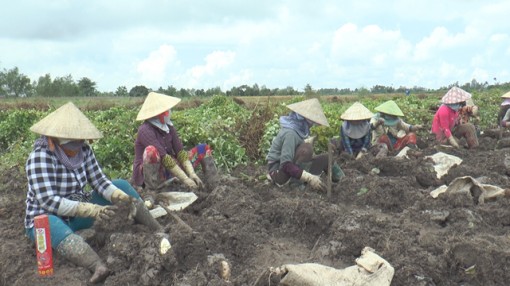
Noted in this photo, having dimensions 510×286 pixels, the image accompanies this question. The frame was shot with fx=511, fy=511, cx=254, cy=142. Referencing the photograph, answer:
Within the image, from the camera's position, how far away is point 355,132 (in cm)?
682

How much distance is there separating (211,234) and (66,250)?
3.25 feet

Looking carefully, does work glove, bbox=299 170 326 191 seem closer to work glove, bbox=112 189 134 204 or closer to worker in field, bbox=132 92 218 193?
worker in field, bbox=132 92 218 193

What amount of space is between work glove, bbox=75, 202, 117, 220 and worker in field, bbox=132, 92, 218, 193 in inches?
54.7

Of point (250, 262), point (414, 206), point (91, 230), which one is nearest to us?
point (250, 262)

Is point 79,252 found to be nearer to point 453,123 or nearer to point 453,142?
point 453,142

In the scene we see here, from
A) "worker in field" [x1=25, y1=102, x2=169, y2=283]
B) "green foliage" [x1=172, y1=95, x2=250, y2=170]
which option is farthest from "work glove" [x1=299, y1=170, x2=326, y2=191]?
"green foliage" [x1=172, y1=95, x2=250, y2=170]

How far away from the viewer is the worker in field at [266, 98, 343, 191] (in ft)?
16.8

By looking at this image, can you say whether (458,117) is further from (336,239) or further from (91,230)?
(91,230)

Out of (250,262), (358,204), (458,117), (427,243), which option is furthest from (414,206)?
(458,117)

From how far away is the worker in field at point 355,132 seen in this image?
6664mm

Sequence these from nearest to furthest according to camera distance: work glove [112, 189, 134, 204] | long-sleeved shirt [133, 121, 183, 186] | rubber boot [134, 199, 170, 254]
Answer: rubber boot [134, 199, 170, 254] → work glove [112, 189, 134, 204] → long-sleeved shirt [133, 121, 183, 186]

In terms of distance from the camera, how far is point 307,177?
16.8 ft

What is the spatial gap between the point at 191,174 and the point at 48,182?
77.7 inches

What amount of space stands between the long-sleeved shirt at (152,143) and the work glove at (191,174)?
0.18m
